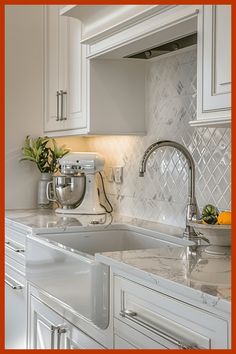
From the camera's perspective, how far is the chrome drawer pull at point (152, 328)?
1316 mm

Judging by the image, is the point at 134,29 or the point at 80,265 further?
the point at 134,29

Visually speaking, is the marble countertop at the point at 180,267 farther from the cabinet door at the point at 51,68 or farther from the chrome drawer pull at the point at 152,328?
the cabinet door at the point at 51,68

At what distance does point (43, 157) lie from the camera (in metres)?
3.31

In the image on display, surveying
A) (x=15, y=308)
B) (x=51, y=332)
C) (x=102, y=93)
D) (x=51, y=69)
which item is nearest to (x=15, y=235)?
(x=15, y=308)

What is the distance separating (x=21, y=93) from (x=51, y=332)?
5.55 ft

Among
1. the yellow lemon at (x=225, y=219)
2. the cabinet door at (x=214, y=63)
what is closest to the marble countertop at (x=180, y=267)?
the yellow lemon at (x=225, y=219)

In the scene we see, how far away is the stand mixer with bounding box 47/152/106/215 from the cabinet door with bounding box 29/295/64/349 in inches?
26.1

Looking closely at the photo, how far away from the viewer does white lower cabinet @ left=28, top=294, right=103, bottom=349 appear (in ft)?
6.24

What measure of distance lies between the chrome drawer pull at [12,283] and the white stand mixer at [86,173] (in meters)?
0.46

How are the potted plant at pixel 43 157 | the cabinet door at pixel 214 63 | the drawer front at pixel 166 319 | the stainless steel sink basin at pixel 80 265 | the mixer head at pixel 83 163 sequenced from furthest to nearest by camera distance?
the potted plant at pixel 43 157 < the mixer head at pixel 83 163 < the stainless steel sink basin at pixel 80 265 < the cabinet door at pixel 214 63 < the drawer front at pixel 166 319

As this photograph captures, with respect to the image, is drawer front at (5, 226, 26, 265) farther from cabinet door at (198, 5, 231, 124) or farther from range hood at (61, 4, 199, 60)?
cabinet door at (198, 5, 231, 124)

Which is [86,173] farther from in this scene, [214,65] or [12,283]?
[214,65]

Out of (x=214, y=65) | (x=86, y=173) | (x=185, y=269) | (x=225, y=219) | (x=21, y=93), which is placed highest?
(x=21, y=93)

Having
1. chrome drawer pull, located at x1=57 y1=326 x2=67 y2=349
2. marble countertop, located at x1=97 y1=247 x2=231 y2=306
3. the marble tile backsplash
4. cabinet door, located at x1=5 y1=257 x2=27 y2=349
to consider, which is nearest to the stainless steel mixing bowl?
the marble tile backsplash
